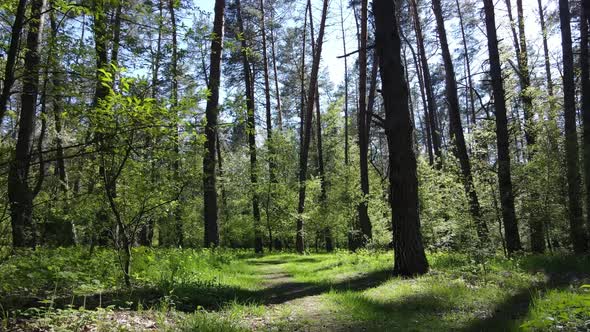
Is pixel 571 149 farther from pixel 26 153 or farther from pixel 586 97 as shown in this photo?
pixel 26 153

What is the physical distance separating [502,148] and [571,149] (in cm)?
164

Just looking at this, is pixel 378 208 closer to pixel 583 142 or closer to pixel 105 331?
pixel 583 142

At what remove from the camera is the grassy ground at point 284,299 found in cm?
398

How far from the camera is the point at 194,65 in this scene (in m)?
27.0

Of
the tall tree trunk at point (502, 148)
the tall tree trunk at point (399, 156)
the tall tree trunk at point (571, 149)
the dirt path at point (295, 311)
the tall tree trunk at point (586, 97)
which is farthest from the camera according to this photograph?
the tall tree trunk at point (502, 148)

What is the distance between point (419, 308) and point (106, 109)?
15.6 ft

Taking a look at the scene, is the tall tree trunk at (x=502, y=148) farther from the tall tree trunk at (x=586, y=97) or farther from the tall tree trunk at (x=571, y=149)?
the tall tree trunk at (x=586, y=97)

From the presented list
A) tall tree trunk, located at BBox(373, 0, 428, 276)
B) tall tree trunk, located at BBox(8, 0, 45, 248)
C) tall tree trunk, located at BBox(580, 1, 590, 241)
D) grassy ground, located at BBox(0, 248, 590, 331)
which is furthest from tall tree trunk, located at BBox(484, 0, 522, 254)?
tall tree trunk, located at BBox(8, 0, 45, 248)

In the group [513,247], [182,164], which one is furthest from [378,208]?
[182,164]

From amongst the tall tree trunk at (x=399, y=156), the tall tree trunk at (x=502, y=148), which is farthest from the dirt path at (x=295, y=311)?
the tall tree trunk at (x=502, y=148)

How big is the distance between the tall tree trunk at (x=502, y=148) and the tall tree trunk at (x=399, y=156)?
192 inches

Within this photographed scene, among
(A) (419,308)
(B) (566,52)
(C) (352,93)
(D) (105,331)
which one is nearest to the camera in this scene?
(D) (105,331)

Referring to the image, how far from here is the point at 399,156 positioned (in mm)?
7457

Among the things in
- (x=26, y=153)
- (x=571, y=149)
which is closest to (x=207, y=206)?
(x=26, y=153)
